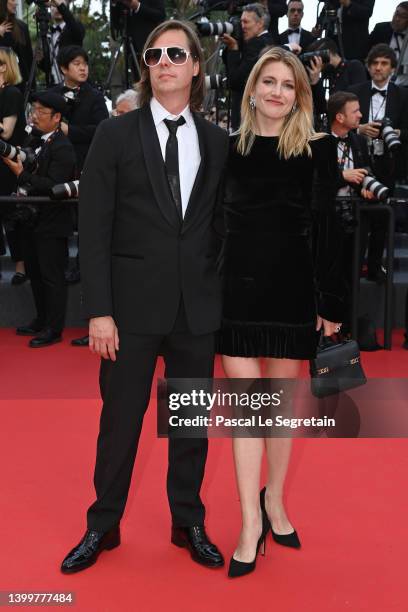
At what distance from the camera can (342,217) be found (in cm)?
566

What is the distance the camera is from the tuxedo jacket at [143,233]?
2.54 m

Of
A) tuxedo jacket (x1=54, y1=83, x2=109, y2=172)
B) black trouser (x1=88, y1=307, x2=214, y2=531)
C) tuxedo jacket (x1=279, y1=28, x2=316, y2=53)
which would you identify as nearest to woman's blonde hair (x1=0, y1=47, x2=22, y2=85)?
tuxedo jacket (x1=54, y1=83, x2=109, y2=172)

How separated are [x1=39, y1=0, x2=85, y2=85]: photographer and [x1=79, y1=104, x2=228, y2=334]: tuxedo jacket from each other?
5359mm

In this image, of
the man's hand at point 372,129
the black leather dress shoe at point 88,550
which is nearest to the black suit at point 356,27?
the man's hand at point 372,129

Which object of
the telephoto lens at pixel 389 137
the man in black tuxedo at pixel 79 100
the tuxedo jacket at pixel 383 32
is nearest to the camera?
the telephoto lens at pixel 389 137

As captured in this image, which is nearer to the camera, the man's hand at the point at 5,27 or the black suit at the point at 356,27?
the man's hand at the point at 5,27

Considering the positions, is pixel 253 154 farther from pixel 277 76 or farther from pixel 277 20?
pixel 277 20

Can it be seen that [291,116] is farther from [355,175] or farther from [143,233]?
[355,175]

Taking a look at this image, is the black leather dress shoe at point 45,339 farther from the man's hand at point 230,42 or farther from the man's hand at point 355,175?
the man's hand at point 230,42

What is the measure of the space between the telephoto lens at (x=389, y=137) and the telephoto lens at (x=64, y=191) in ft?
7.63

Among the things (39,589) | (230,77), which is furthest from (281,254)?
(230,77)

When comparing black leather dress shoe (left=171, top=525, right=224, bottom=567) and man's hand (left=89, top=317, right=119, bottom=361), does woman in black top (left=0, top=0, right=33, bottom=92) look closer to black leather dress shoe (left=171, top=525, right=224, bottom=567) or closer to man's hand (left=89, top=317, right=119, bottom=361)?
man's hand (left=89, top=317, right=119, bottom=361)

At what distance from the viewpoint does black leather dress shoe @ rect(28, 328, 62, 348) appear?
5883 millimetres

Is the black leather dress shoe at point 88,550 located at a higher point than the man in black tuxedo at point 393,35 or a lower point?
lower
